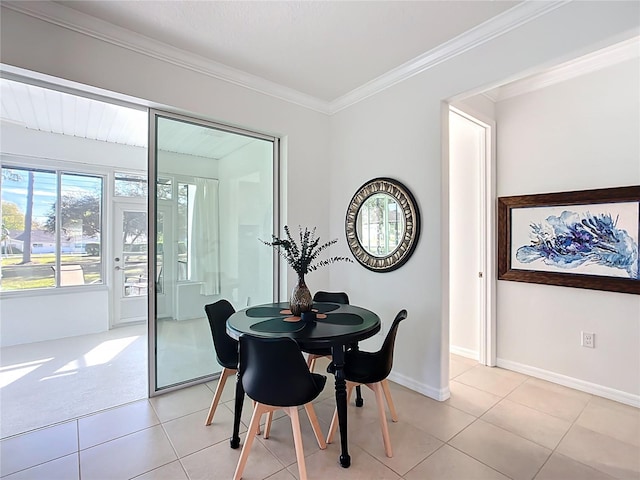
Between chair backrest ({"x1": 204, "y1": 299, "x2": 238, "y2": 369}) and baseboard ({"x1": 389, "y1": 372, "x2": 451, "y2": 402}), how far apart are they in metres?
1.54

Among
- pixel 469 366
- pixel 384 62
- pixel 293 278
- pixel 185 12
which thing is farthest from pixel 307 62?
pixel 469 366

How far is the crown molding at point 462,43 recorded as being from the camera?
2.09 m

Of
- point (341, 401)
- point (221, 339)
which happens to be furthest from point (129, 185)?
point (341, 401)

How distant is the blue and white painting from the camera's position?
8.38 feet

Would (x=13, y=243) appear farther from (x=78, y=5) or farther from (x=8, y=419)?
(x=78, y=5)

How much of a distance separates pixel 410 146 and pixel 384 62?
751 mm

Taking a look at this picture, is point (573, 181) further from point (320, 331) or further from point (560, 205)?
point (320, 331)

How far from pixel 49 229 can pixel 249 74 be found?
374cm

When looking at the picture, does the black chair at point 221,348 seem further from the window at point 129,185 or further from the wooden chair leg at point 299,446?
the window at point 129,185

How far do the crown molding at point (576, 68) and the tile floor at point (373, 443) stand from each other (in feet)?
8.89

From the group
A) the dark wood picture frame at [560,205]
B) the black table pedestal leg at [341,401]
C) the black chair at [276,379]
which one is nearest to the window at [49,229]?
the black chair at [276,379]

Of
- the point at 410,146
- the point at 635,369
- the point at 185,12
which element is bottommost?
the point at 635,369

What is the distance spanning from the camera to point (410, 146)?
290cm

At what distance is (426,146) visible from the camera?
9.08 feet
